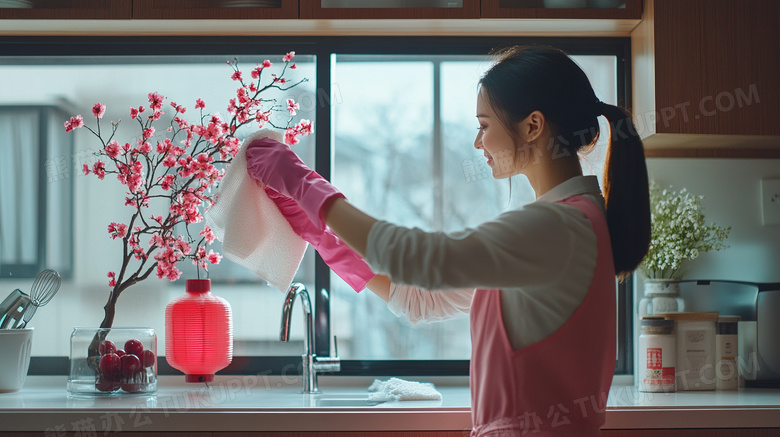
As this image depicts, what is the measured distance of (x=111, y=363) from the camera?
1.63m

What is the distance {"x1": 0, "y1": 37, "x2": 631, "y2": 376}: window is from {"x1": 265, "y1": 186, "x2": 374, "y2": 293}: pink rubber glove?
23.2 inches

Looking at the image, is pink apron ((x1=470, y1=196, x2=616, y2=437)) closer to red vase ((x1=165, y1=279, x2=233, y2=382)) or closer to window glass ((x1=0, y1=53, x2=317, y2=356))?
red vase ((x1=165, y1=279, x2=233, y2=382))

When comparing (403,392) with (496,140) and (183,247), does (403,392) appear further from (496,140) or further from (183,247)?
(496,140)

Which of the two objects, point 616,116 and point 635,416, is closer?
point 616,116

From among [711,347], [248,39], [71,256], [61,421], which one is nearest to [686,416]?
[711,347]

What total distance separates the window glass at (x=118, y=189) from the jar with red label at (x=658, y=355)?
907mm

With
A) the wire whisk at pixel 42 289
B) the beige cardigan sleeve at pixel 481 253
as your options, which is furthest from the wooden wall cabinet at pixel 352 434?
the beige cardigan sleeve at pixel 481 253

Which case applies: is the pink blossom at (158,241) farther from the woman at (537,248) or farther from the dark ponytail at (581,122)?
the dark ponytail at (581,122)

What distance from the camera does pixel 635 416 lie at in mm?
1460

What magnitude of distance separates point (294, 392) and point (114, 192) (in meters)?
0.76

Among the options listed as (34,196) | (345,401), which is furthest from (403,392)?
(34,196)

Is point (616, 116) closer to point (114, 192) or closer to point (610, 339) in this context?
point (610, 339)

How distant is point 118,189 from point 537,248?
1483 mm

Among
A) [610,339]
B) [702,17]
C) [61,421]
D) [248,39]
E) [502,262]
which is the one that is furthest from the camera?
[248,39]
